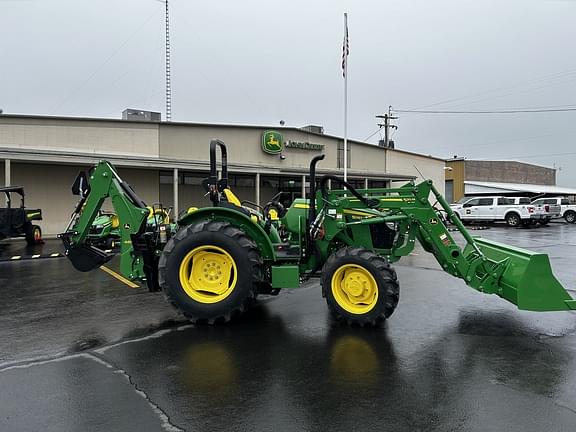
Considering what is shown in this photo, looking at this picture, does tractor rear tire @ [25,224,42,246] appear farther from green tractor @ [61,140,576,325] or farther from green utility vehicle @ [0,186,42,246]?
green tractor @ [61,140,576,325]

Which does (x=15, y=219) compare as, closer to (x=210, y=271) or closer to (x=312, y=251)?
(x=210, y=271)

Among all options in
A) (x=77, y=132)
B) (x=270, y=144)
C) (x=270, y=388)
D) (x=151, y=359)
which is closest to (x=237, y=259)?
(x=151, y=359)

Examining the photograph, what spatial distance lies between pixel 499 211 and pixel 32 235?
25.0 meters

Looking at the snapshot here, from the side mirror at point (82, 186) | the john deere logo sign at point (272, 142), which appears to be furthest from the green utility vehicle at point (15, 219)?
the john deere logo sign at point (272, 142)

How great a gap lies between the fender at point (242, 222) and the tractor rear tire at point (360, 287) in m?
0.83

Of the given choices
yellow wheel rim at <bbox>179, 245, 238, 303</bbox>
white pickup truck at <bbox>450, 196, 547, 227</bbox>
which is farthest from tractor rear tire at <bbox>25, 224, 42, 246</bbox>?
white pickup truck at <bbox>450, 196, 547, 227</bbox>

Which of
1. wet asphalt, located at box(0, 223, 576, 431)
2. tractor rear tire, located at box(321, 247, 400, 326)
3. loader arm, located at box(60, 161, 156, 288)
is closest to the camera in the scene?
wet asphalt, located at box(0, 223, 576, 431)

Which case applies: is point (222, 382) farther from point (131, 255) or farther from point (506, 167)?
point (506, 167)

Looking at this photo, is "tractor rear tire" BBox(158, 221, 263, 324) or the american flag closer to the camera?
"tractor rear tire" BBox(158, 221, 263, 324)

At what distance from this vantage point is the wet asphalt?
3.76 meters

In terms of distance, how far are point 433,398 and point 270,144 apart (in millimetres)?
21318

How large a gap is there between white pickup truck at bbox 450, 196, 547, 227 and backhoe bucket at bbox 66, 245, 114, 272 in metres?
24.2

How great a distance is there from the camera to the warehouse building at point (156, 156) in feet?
62.6

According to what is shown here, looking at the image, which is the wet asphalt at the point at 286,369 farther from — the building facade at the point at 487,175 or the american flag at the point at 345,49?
the building facade at the point at 487,175
